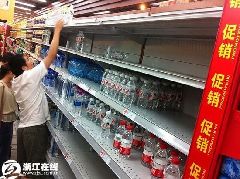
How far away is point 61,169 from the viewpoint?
4273mm

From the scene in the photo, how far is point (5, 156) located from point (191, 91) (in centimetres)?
328

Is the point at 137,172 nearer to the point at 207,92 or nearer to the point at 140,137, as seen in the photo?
the point at 140,137

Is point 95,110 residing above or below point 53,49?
below

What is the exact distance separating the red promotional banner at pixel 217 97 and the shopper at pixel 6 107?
3.36 metres

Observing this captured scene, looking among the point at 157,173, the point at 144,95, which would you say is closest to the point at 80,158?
the point at 144,95

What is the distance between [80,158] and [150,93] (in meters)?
1.37

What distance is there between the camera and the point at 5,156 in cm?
488

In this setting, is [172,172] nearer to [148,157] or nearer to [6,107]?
[148,157]

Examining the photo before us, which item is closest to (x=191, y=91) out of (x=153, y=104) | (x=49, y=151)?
(x=153, y=104)

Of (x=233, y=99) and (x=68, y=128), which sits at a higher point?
(x=233, y=99)

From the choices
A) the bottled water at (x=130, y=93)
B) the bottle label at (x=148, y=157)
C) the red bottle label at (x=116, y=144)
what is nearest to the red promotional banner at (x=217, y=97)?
the bottle label at (x=148, y=157)

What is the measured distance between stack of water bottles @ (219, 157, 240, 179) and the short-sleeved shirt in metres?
2.82

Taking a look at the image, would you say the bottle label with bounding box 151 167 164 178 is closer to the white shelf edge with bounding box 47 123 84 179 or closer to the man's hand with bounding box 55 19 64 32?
the white shelf edge with bounding box 47 123 84 179

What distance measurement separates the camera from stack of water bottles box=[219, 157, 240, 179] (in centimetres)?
143
